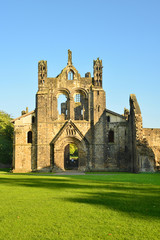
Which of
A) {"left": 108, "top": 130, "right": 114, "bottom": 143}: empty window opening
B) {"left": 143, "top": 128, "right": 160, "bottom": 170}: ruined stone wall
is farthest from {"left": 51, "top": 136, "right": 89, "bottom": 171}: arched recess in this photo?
{"left": 143, "top": 128, "right": 160, "bottom": 170}: ruined stone wall

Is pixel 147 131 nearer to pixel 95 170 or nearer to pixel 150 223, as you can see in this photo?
pixel 95 170

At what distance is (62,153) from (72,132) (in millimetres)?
2587

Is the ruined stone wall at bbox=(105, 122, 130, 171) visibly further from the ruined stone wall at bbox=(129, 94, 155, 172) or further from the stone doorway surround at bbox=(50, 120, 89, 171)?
the stone doorway surround at bbox=(50, 120, 89, 171)

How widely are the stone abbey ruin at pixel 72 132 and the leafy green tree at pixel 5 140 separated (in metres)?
4.55

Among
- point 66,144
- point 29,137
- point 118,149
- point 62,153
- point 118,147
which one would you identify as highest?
point 29,137

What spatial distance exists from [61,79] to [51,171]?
1080 cm

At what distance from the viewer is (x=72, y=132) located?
30844mm

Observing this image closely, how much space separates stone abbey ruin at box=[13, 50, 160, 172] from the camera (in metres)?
30.6

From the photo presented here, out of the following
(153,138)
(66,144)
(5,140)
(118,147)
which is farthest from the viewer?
(5,140)

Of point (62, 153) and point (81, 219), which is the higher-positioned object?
point (62, 153)

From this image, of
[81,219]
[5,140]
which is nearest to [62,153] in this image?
[5,140]

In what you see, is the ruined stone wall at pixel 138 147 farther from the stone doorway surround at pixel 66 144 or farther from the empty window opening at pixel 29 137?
the empty window opening at pixel 29 137

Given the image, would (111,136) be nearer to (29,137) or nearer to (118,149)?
(118,149)

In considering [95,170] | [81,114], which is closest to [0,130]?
[81,114]
